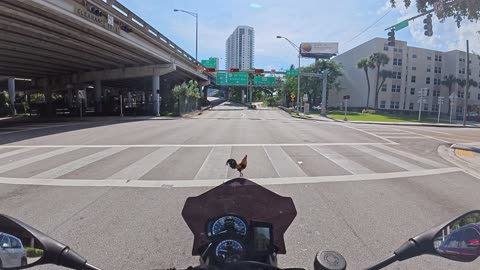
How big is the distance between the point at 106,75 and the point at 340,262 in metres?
41.5

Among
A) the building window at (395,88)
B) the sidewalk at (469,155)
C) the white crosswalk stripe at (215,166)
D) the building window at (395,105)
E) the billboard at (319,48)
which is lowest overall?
the sidewalk at (469,155)

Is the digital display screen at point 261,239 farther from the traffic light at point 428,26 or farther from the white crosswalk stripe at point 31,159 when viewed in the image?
the traffic light at point 428,26

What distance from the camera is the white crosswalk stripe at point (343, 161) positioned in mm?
8418

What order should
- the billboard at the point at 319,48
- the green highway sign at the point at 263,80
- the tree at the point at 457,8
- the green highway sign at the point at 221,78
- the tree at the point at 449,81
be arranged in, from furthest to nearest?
1. the billboard at the point at 319,48
2. the green highway sign at the point at 263,80
3. the green highway sign at the point at 221,78
4. the tree at the point at 449,81
5. the tree at the point at 457,8

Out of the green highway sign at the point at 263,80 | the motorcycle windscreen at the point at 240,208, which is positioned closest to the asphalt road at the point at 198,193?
the motorcycle windscreen at the point at 240,208

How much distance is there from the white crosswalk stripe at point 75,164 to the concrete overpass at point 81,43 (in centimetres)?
953

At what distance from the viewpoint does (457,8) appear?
48.5 feet

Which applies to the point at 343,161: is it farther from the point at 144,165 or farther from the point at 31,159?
the point at 31,159

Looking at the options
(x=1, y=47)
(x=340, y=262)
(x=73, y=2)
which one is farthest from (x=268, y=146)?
(x=1, y=47)

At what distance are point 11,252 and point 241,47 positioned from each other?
8972 cm

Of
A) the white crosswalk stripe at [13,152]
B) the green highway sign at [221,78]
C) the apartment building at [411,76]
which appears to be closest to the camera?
the white crosswalk stripe at [13,152]

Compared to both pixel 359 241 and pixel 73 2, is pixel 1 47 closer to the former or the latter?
pixel 73 2

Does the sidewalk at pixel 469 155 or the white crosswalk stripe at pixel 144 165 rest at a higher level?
the white crosswalk stripe at pixel 144 165

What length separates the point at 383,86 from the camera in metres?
64.1
